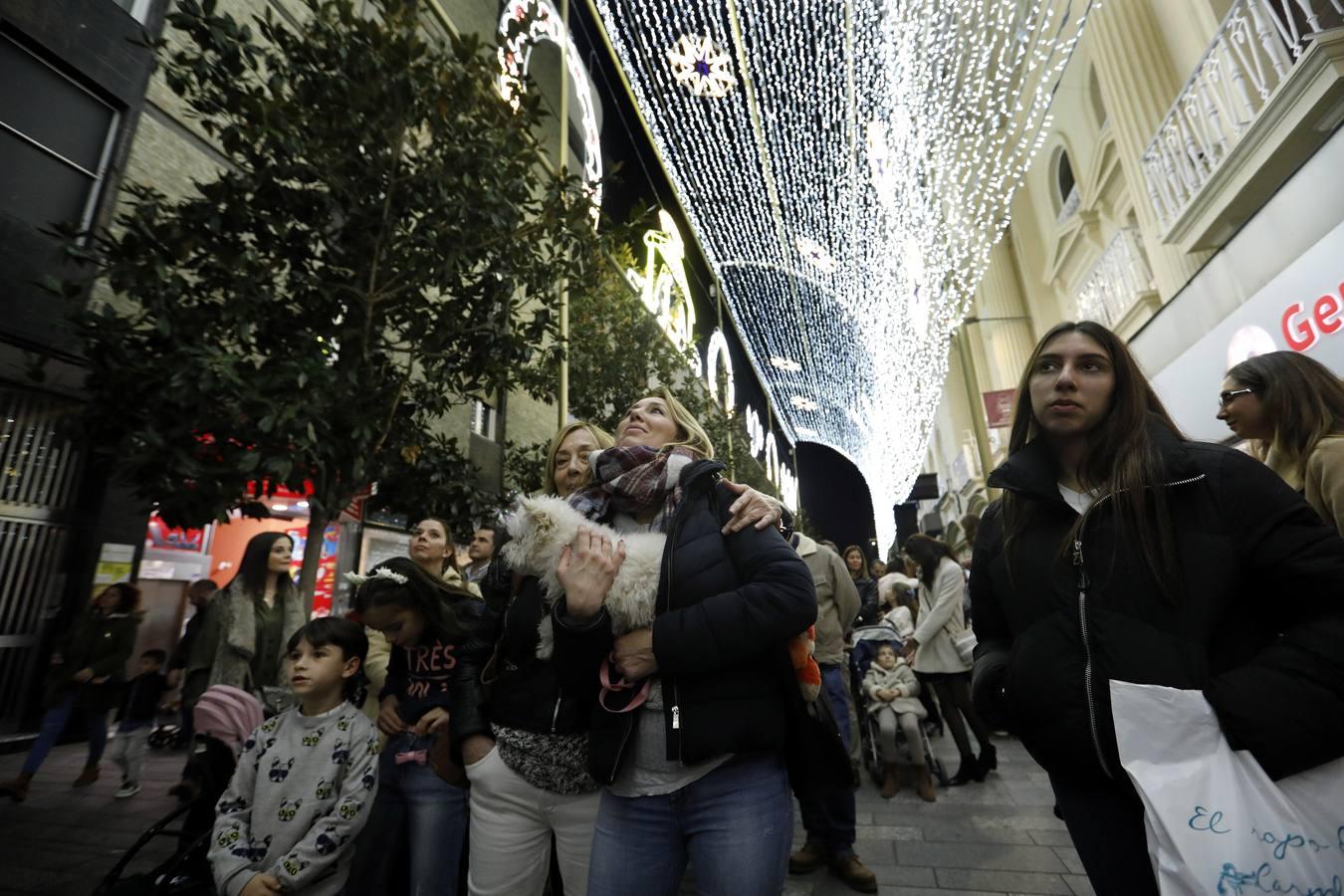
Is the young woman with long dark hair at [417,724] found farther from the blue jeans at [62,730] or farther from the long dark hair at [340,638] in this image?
the blue jeans at [62,730]

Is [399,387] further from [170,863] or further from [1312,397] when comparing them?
A: [1312,397]

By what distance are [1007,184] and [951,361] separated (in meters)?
12.6

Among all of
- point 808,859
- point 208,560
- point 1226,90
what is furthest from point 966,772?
point 208,560

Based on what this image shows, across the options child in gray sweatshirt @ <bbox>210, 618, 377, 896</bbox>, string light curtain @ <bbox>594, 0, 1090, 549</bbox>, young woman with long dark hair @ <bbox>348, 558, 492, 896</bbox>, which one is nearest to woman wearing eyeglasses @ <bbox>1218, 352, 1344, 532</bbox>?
young woman with long dark hair @ <bbox>348, 558, 492, 896</bbox>

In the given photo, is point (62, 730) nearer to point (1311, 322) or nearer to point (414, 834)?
point (414, 834)

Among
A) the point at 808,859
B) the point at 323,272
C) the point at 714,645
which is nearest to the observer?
the point at 714,645

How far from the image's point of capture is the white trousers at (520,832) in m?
1.83

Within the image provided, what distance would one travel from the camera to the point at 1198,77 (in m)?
7.00

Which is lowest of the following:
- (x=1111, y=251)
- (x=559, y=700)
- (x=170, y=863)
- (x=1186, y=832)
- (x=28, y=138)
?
(x=170, y=863)

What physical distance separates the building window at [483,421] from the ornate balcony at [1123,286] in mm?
10480

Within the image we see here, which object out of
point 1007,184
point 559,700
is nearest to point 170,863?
point 559,700

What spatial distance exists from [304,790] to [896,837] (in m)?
3.40

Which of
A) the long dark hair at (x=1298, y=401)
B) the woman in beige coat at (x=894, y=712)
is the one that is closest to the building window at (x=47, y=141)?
the woman in beige coat at (x=894, y=712)

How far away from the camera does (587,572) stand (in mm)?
1463
